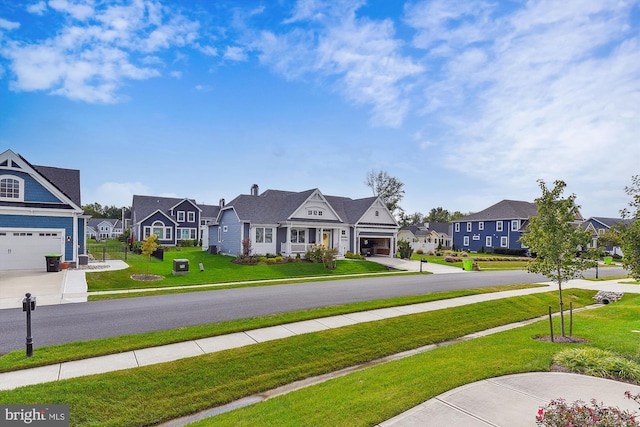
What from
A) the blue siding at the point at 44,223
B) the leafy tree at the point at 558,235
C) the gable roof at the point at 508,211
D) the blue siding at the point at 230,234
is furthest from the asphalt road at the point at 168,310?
the gable roof at the point at 508,211

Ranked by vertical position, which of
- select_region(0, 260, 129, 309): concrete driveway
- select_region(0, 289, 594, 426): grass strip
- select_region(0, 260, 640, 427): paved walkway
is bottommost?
select_region(0, 289, 594, 426): grass strip

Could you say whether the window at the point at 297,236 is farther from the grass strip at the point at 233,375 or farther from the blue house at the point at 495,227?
the blue house at the point at 495,227

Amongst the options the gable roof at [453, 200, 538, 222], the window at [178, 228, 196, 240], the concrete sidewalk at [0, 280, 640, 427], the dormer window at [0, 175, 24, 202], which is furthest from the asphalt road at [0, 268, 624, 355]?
the gable roof at [453, 200, 538, 222]

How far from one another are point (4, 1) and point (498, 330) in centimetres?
1990

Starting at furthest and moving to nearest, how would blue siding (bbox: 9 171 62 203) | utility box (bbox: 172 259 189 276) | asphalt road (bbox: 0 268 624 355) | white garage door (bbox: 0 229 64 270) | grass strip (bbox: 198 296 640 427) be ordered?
utility box (bbox: 172 259 189 276) < blue siding (bbox: 9 171 62 203) < white garage door (bbox: 0 229 64 270) < asphalt road (bbox: 0 268 624 355) < grass strip (bbox: 198 296 640 427)

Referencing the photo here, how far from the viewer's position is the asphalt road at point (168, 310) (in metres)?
9.43

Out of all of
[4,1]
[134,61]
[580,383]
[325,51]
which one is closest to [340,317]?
[580,383]

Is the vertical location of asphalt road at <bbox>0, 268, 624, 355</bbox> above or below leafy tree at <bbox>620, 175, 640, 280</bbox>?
below

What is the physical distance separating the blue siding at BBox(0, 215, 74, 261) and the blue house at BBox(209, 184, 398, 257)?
12.4 meters

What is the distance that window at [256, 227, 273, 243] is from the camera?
3136cm

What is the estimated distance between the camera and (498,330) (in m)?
11.4

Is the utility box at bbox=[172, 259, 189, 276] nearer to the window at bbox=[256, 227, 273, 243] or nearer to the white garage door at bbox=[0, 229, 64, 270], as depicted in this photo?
the white garage door at bbox=[0, 229, 64, 270]

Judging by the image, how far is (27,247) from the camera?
21.2 m

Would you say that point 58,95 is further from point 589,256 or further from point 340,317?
point 589,256
